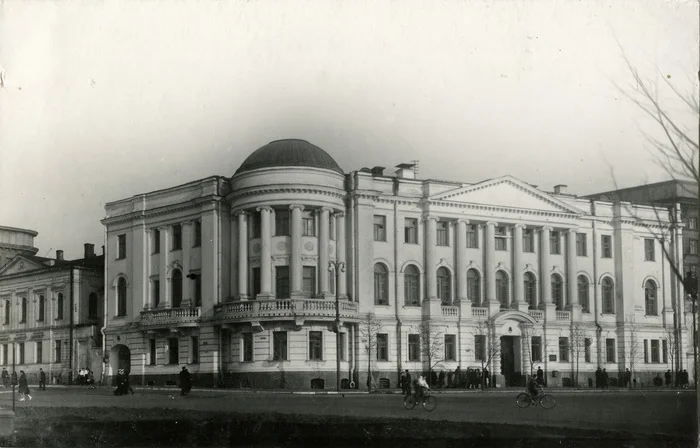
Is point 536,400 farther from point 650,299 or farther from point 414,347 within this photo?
point 650,299

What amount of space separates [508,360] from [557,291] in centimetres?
557

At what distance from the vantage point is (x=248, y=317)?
54.4 metres

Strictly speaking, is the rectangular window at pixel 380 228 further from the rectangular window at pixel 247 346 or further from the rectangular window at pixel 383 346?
the rectangular window at pixel 247 346

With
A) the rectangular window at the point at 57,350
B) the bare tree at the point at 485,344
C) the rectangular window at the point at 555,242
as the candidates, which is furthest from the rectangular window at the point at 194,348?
the rectangular window at the point at 555,242

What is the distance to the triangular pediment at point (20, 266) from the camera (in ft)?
201

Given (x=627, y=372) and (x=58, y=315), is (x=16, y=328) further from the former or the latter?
(x=627, y=372)

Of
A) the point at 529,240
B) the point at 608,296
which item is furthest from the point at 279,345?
the point at 608,296

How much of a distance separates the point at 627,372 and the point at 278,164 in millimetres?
25927

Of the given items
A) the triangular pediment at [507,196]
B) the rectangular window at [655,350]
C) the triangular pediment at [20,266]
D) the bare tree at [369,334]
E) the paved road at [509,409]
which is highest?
the triangular pediment at [507,196]

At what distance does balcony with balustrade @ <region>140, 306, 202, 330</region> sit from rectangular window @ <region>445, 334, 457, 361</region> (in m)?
15.4

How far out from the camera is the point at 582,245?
201ft

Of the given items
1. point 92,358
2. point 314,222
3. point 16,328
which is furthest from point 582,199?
point 16,328

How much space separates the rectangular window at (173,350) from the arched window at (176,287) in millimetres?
2278

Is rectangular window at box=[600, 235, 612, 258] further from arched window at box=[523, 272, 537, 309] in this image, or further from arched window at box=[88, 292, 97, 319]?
arched window at box=[88, 292, 97, 319]
